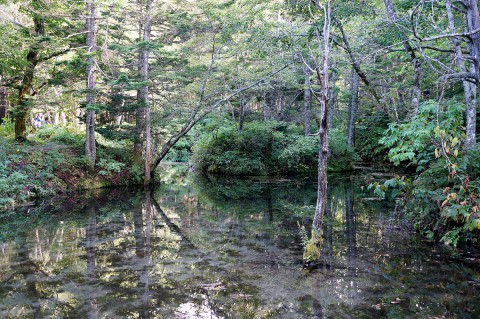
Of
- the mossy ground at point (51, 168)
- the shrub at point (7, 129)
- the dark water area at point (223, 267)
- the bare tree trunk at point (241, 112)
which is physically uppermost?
the bare tree trunk at point (241, 112)

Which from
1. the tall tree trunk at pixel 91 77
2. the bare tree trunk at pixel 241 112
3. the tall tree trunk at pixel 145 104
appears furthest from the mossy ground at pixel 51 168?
the bare tree trunk at pixel 241 112

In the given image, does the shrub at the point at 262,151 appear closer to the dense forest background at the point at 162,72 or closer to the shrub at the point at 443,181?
→ the dense forest background at the point at 162,72

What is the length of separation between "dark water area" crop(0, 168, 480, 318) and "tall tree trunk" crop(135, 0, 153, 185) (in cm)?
520

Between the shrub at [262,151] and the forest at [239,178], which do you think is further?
the shrub at [262,151]

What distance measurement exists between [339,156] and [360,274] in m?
17.7

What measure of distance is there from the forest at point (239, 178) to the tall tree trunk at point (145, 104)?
0.09 meters

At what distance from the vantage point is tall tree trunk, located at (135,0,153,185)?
1542 cm

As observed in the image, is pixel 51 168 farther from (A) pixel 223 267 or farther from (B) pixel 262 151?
(B) pixel 262 151

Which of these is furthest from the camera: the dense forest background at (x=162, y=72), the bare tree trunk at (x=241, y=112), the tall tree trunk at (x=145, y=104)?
the bare tree trunk at (x=241, y=112)

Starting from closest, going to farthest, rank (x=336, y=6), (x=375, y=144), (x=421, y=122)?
(x=421, y=122)
(x=336, y=6)
(x=375, y=144)

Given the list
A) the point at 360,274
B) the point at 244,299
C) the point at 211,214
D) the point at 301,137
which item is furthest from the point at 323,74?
the point at 301,137

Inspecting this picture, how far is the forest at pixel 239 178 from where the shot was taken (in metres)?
5.37

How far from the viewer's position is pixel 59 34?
16516mm

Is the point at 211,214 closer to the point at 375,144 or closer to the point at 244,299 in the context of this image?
the point at 244,299
